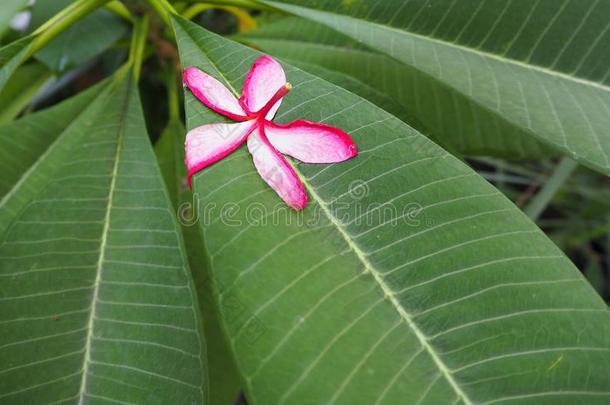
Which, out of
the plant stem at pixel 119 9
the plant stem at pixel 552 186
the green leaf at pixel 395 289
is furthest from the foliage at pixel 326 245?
the plant stem at pixel 552 186

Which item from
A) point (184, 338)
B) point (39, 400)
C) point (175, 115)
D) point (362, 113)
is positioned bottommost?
point (39, 400)

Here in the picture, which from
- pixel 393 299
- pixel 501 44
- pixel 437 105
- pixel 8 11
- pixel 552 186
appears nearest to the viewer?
pixel 393 299

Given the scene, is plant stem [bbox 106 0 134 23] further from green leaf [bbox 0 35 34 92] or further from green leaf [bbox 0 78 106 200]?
green leaf [bbox 0 35 34 92]

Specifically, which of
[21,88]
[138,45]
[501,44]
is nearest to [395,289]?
[501,44]

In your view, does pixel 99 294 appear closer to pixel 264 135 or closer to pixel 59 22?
pixel 264 135

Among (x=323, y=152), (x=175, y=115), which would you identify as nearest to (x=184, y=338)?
(x=323, y=152)

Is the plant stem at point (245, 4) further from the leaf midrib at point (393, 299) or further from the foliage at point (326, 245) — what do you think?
the leaf midrib at point (393, 299)

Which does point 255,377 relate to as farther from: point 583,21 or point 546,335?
point 583,21
